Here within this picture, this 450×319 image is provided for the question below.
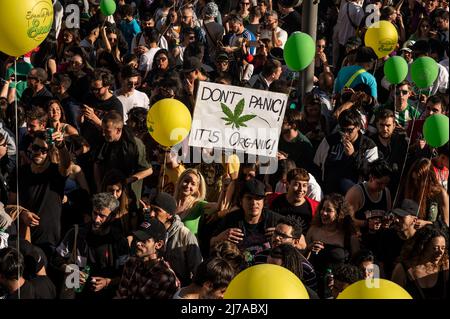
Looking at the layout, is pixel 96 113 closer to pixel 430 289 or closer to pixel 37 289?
pixel 37 289

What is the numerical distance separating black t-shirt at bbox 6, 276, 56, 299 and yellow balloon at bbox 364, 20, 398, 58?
4826 millimetres

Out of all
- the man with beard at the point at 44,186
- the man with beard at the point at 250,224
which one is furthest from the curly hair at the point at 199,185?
the man with beard at the point at 44,186

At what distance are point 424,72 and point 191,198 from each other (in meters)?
2.93

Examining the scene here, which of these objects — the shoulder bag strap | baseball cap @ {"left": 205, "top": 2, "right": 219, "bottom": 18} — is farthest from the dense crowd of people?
baseball cap @ {"left": 205, "top": 2, "right": 219, "bottom": 18}

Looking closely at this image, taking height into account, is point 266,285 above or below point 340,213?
above

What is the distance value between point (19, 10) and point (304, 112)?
263cm

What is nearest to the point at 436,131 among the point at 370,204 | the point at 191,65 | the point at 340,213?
the point at 370,204

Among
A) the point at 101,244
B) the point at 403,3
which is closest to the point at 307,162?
the point at 101,244

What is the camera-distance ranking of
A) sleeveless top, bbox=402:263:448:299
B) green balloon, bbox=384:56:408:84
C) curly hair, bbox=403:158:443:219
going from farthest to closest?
green balloon, bbox=384:56:408:84 → curly hair, bbox=403:158:443:219 → sleeveless top, bbox=402:263:448:299

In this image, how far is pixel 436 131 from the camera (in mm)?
7305

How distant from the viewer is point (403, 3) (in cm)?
1210

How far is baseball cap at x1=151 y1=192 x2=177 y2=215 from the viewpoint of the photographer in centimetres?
639

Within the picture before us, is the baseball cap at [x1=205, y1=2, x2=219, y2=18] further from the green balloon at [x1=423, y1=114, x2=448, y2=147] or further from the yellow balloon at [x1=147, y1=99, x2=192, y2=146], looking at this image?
the green balloon at [x1=423, y1=114, x2=448, y2=147]
